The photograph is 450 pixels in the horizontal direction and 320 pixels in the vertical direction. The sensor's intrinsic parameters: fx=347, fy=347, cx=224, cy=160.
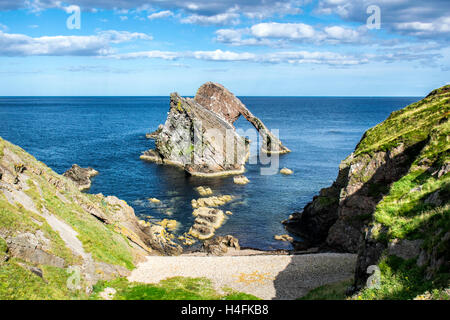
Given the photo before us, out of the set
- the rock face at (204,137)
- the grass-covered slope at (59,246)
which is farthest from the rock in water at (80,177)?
the grass-covered slope at (59,246)

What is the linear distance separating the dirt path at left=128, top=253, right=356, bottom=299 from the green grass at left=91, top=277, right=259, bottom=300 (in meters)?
1.21

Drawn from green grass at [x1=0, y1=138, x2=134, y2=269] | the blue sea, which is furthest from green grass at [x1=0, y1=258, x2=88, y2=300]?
the blue sea

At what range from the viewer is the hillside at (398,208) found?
54.5 feet

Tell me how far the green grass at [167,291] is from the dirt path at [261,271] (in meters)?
1.21

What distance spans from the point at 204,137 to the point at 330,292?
58.7 metres

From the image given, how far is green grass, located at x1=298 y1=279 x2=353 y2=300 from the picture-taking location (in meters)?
23.1

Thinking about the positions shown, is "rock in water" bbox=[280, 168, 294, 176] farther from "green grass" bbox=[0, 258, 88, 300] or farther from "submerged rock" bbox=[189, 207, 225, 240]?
"green grass" bbox=[0, 258, 88, 300]

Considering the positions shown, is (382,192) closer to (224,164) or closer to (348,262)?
(348,262)

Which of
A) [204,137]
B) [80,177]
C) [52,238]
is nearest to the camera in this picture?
[52,238]

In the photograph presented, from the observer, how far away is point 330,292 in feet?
79.1

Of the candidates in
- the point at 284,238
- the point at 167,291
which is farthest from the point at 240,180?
the point at 167,291

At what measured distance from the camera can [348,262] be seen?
102 ft

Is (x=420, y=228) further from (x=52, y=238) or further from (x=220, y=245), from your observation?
(x=220, y=245)

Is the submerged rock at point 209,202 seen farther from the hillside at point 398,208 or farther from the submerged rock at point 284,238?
the submerged rock at point 284,238
